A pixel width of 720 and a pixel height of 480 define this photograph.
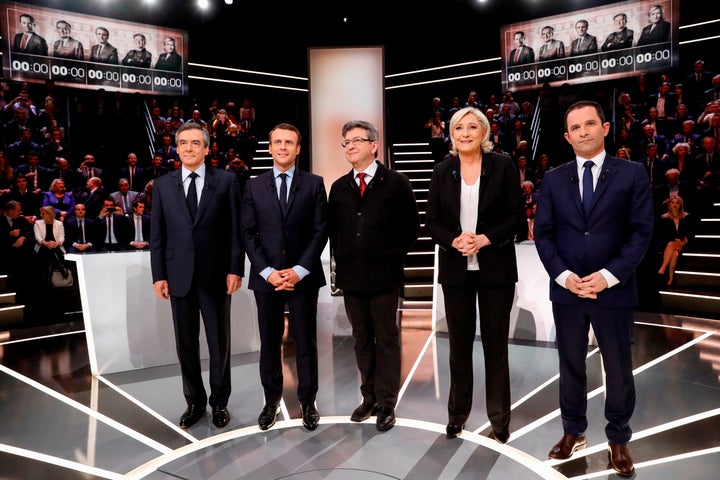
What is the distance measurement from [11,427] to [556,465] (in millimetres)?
2799

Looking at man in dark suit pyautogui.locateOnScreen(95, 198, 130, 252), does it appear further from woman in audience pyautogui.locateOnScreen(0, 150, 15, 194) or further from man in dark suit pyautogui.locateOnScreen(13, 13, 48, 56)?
man in dark suit pyautogui.locateOnScreen(13, 13, 48, 56)

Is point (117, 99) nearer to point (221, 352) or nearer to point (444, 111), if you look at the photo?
point (444, 111)

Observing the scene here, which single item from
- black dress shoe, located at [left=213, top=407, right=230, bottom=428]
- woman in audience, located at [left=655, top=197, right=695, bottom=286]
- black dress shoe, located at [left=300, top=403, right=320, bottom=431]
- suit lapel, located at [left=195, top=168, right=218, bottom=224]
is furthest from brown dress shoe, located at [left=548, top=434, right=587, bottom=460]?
woman in audience, located at [left=655, top=197, right=695, bottom=286]

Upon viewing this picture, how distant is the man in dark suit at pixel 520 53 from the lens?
11.1 metres

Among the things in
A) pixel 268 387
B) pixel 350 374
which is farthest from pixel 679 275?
pixel 268 387

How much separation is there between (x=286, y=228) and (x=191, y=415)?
1153mm

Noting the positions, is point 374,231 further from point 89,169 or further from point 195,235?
point 89,169

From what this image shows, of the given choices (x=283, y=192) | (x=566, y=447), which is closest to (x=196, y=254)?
(x=283, y=192)

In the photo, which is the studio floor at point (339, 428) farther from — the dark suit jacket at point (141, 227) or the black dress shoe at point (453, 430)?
the dark suit jacket at point (141, 227)

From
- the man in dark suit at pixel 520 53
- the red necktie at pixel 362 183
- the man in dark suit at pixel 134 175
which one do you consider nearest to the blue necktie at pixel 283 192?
the red necktie at pixel 362 183

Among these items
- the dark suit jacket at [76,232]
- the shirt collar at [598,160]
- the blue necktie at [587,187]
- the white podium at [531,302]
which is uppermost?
the shirt collar at [598,160]

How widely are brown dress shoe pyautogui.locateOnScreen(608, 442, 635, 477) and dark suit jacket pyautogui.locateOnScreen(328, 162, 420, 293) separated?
1176 mm

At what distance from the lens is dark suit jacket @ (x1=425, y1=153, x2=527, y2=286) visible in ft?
7.76

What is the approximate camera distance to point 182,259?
8.98 ft
